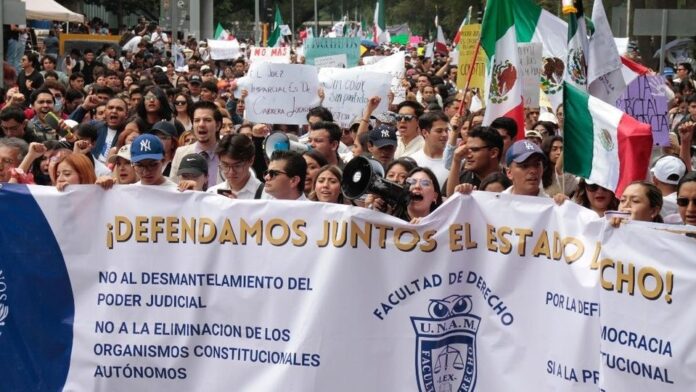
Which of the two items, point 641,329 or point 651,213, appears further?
point 651,213

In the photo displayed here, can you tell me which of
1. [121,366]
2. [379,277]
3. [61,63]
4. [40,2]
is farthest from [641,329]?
[40,2]

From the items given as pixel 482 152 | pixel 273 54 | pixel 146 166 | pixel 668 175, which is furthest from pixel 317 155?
pixel 273 54

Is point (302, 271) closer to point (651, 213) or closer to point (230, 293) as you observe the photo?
point (230, 293)

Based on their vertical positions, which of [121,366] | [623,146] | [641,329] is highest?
[623,146]

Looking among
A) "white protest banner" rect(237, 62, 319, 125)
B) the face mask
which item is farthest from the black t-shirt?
"white protest banner" rect(237, 62, 319, 125)

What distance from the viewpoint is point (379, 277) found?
6.30 meters

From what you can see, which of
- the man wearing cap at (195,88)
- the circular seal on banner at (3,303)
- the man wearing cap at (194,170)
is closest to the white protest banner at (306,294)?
the circular seal on banner at (3,303)

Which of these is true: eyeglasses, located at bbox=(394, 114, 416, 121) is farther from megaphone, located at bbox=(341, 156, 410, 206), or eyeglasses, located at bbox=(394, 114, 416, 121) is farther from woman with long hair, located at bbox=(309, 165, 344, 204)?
megaphone, located at bbox=(341, 156, 410, 206)

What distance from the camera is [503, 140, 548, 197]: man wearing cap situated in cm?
745

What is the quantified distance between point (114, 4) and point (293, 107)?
1970 inches

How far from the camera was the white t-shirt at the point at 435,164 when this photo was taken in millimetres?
9828

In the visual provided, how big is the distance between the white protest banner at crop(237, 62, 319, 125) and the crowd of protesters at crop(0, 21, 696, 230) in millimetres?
232

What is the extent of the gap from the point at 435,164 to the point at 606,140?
9.12 ft

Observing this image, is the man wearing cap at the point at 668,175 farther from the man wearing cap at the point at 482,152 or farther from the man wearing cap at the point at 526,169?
the man wearing cap at the point at 526,169
